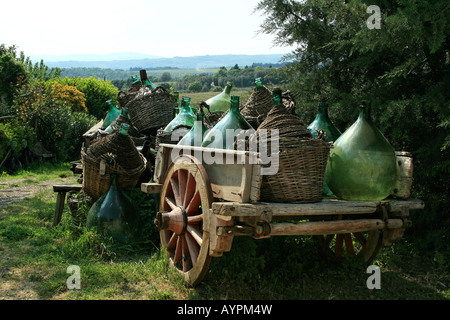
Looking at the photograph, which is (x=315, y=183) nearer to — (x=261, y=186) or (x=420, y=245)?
(x=261, y=186)

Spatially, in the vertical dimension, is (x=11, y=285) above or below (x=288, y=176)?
below

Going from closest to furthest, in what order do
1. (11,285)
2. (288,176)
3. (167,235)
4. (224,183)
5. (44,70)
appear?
(288,176), (224,183), (11,285), (167,235), (44,70)

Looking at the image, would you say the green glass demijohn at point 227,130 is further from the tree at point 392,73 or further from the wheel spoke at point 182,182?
the tree at point 392,73

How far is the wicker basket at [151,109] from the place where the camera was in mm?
4996

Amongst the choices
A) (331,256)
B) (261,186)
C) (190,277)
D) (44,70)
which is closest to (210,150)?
(261,186)

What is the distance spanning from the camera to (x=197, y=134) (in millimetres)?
3602

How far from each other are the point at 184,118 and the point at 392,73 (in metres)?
1.84

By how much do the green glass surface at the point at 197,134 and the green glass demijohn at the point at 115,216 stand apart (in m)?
1.05

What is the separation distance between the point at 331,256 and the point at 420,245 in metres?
0.86

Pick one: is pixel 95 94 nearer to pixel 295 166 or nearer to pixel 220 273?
pixel 220 273

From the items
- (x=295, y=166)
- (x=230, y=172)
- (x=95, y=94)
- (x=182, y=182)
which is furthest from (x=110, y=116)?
(x=95, y=94)

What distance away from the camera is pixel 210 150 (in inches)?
120

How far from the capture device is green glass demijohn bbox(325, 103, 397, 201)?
9.80 ft

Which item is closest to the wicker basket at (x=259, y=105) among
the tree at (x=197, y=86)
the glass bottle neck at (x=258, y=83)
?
the glass bottle neck at (x=258, y=83)
